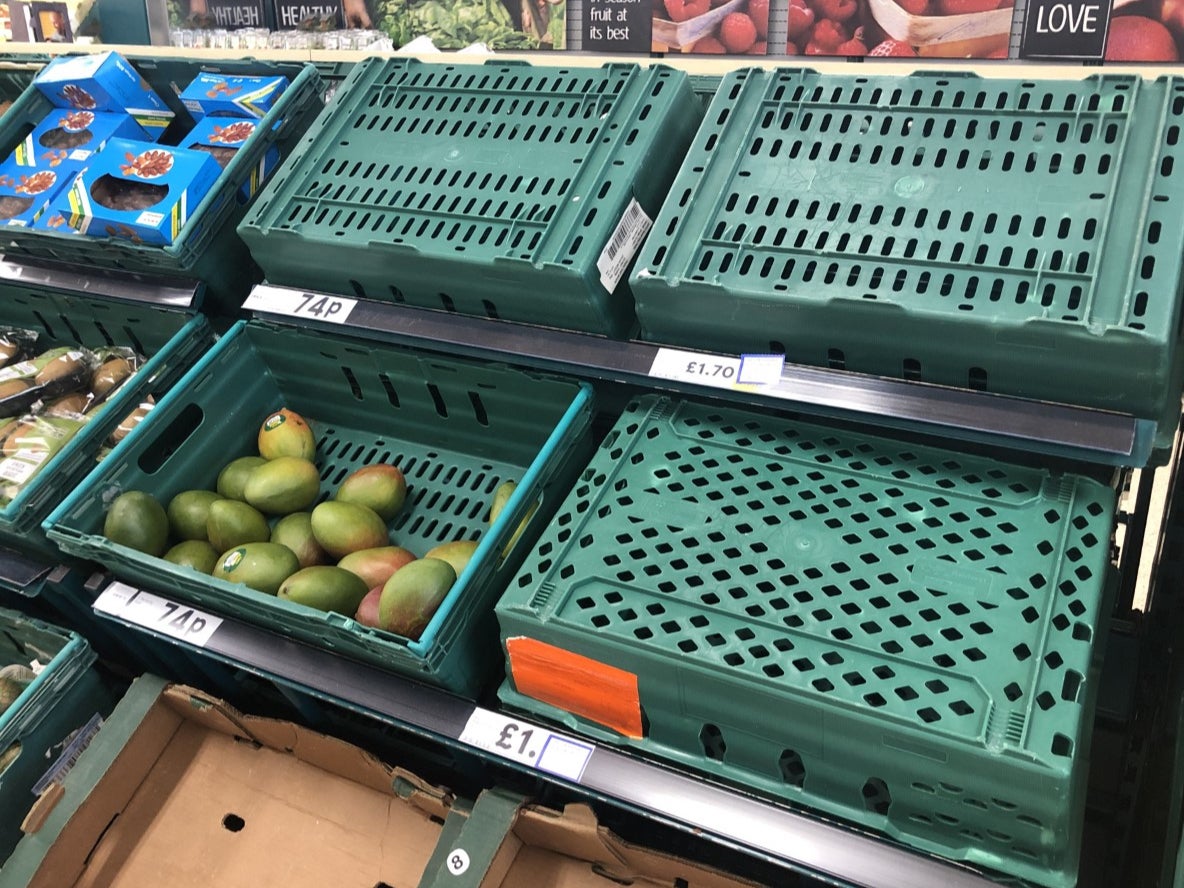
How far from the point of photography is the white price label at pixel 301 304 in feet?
5.39

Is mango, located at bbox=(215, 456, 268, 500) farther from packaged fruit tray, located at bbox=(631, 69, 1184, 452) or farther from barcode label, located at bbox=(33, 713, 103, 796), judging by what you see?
packaged fruit tray, located at bbox=(631, 69, 1184, 452)

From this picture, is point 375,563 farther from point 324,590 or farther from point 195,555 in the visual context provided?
point 195,555

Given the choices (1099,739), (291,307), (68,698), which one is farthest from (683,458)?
(68,698)

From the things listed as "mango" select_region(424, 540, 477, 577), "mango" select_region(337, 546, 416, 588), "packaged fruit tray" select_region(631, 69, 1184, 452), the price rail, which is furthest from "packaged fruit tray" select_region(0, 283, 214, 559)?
"packaged fruit tray" select_region(631, 69, 1184, 452)

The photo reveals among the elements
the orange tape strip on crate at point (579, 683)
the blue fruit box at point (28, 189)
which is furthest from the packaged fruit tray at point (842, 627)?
the blue fruit box at point (28, 189)

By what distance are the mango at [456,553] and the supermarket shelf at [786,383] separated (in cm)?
32

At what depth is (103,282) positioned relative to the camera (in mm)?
1976

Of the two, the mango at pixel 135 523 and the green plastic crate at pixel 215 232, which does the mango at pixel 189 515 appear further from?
the green plastic crate at pixel 215 232

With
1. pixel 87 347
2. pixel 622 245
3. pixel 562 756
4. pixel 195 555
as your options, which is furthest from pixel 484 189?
pixel 87 347

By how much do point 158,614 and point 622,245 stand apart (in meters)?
0.99

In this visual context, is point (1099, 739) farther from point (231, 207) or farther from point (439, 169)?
point (231, 207)

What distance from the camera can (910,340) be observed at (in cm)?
119

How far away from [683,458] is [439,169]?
2.29 feet

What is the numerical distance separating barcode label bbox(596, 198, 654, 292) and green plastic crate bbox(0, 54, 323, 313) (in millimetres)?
896
